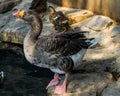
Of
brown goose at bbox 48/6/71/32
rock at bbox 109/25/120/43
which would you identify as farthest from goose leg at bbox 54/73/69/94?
brown goose at bbox 48/6/71/32

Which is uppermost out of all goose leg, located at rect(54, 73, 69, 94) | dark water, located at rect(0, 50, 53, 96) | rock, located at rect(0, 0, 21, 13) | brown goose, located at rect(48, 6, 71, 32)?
brown goose, located at rect(48, 6, 71, 32)

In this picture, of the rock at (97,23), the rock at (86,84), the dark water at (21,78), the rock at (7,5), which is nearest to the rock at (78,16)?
the rock at (97,23)

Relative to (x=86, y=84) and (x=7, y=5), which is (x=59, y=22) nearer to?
(x=86, y=84)

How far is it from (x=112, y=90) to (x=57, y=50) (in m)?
1.21

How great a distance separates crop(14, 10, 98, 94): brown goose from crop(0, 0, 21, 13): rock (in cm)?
462

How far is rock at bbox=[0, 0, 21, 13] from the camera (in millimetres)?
11562

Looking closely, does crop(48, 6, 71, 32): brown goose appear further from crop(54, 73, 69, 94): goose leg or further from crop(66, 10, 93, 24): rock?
crop(54, 73, 69, 94): goose leg

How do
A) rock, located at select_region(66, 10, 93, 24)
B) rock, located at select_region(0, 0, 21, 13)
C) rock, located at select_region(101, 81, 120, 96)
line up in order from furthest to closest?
1. rock, located at select_region(0, 0, 21, 13)
2. rock, located at select_region(66, 10, 93, 24)
3. rock, located at select_region(101, 81, 120, 96)

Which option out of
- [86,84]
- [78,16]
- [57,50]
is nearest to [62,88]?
[86,84]

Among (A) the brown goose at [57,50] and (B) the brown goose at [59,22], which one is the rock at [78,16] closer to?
(B) the brown goose at [59,22]

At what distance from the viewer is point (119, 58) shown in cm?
779

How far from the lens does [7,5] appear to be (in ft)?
38.4

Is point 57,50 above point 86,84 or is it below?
above

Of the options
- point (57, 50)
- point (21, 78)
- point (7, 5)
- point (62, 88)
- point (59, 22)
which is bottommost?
point (21, 78)
